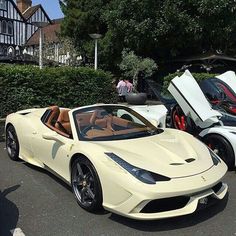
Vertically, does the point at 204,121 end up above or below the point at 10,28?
below

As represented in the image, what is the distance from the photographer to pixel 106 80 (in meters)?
11.9

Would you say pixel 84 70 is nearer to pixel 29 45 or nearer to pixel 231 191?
pixel 231 191

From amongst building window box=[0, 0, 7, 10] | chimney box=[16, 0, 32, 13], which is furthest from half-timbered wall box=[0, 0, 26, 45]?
chimney box=[16, 0, 32, 13]

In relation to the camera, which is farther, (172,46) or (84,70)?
(172,46)

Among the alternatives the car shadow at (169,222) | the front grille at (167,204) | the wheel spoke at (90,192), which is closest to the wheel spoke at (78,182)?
the wheel spoke at (90,192)

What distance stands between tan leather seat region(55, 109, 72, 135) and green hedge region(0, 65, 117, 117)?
412cm

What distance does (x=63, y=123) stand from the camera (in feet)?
18.5

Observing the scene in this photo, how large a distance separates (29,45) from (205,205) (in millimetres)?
41353

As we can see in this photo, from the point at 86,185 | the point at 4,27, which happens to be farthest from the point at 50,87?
the point at 4,27

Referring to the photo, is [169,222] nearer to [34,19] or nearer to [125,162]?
[125,162]

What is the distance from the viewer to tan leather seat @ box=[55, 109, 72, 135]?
17.6ft

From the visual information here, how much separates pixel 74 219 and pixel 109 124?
5.06 ft

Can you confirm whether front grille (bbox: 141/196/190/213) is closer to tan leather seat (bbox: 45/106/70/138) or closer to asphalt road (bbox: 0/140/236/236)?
asphalt road (bbox: 0/140/236/236)

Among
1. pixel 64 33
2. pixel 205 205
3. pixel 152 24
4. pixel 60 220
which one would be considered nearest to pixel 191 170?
pixel 205 205
